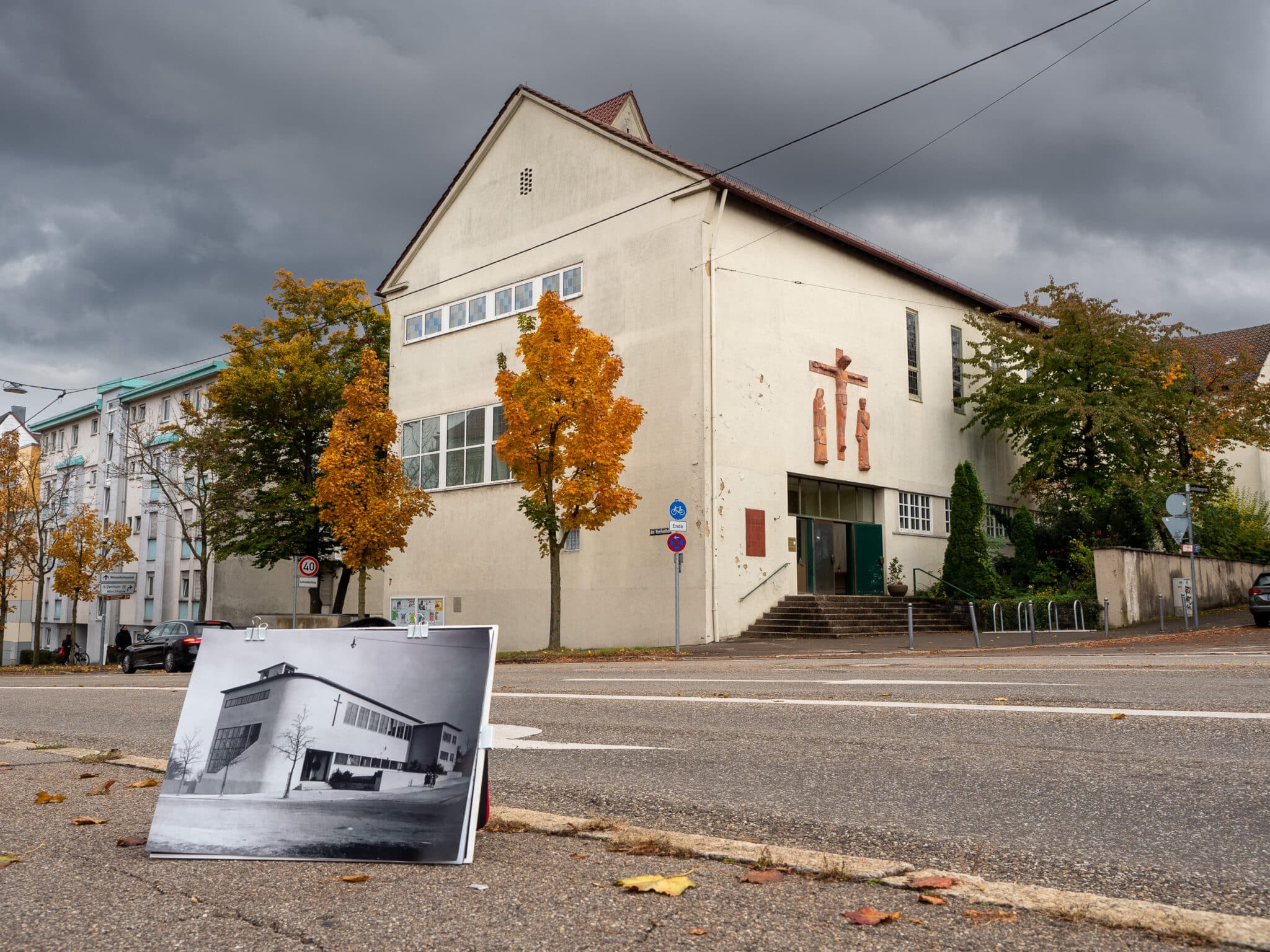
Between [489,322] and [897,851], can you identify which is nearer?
[897,851]

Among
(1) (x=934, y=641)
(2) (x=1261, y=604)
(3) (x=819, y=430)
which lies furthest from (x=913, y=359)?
(1) (x=934, y=641)

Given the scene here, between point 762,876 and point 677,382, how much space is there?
77.9 ft

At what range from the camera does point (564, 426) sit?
24562mm

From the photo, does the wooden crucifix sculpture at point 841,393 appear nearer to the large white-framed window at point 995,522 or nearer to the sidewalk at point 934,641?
the sidewalk at point 934,641

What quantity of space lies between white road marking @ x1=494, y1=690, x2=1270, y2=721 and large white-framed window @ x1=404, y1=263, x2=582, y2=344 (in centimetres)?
2017

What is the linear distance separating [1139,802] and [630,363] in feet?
79.4

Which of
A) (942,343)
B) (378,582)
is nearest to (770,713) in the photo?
(942,343)

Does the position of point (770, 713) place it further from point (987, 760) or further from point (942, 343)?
point (942, 343)

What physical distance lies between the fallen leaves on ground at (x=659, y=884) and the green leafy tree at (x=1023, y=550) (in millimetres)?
31350

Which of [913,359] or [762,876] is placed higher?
[913,359]

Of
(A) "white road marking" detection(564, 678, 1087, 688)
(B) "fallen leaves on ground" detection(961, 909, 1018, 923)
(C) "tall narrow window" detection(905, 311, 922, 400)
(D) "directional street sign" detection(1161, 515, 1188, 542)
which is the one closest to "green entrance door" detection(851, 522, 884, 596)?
→ (C) "tall narrow window" detection(905, 311, 922, 400)

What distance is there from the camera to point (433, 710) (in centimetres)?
402

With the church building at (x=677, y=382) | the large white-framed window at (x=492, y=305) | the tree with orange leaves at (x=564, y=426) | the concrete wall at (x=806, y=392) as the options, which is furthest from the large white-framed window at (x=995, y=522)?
the tree with orange leaves at (x=564, y=426)

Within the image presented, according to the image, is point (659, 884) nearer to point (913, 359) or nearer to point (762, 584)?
point (762, 584)
